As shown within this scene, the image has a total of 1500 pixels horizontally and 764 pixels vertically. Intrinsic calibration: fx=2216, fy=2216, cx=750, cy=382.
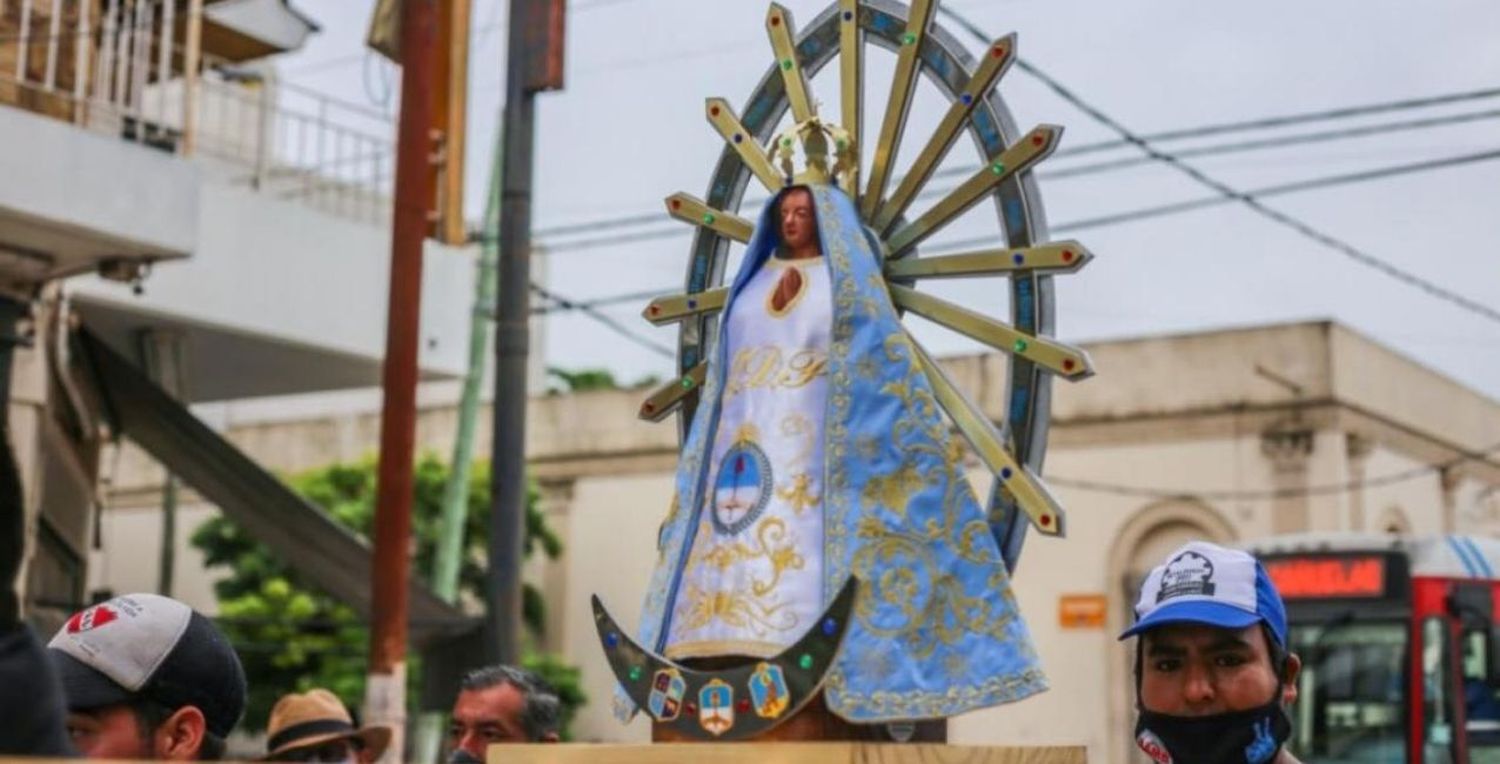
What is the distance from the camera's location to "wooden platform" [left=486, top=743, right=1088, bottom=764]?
2.48 meters

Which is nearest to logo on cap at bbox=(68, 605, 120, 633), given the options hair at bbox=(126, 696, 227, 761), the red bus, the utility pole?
hair at bbox=(126, 696, 227, 761)

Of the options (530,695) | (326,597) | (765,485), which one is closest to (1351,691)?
(530,695)

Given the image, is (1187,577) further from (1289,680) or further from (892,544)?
(892,544)

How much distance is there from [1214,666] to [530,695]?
2.31 meters

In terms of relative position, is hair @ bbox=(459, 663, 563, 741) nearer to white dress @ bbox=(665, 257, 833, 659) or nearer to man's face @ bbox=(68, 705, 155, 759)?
white dress @ bbox=(665, 257, 833, 659)

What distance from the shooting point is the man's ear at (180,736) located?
2.80 m

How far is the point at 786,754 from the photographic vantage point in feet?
8.21

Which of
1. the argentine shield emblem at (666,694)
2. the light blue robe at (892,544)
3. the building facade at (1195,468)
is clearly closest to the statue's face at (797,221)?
the light blue robe at (892,544)

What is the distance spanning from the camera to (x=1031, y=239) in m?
3.92

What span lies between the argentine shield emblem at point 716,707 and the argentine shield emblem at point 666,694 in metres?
0.04

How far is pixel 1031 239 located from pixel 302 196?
1161cm

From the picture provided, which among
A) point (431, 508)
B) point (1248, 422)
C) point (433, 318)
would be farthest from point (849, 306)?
point (431, 508)

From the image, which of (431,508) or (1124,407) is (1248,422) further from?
(431,508)

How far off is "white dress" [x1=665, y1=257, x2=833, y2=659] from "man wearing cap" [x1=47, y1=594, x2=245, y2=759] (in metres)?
0.80
